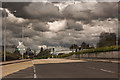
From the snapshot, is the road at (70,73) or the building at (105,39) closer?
the road at (70,73)

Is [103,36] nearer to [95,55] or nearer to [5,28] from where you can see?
[95,55]

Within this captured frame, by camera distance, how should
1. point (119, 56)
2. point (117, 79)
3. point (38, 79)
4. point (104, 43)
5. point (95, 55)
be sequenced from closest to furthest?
point (117, 79) < point (38, 79) < point (119, 56) < point (95, 55) < point (104, 43)

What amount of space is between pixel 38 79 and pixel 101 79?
Result: 359 centimetres

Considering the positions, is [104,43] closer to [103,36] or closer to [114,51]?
[103,36]

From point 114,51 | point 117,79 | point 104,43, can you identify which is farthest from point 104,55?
point 104,43

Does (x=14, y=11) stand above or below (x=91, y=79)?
above

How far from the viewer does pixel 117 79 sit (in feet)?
35.7

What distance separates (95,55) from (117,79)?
55.9 m

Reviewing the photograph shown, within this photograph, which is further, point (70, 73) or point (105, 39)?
point (105, 39)

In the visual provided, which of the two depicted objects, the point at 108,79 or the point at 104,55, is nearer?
the point at 108,79

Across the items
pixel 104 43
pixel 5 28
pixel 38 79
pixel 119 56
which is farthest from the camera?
pixel 104 43

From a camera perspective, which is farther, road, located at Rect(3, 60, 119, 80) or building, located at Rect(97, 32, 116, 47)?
building, located at Rect(97, 32, 116, 47)

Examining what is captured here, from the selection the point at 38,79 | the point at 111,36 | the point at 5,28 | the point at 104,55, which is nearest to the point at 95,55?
the point at 104,55

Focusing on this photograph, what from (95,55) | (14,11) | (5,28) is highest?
(14,11)
